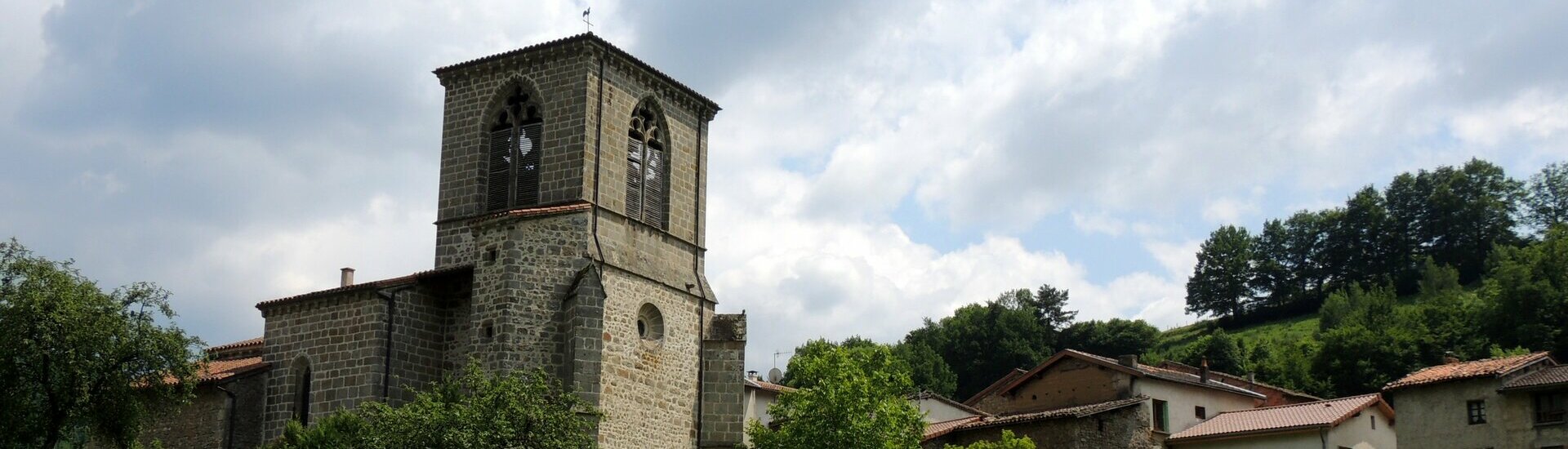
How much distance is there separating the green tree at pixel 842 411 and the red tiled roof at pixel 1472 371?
63.6ft

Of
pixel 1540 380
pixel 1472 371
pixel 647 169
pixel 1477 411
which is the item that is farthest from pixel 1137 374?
pixel 647 169

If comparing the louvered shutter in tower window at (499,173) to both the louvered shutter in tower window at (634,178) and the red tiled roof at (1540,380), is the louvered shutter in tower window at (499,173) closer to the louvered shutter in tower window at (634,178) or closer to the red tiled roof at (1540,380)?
the louvered shutter in tower window at (634,178)

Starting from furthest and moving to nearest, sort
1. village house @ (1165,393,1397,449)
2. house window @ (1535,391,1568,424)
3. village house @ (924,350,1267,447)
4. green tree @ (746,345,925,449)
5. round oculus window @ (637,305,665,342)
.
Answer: village house @ (1165,393,1397,449), village house @ (924,350,1267,447), house window @ (1535,391,1568,424), green tree @ (746,345,925,449), round oculus window @ (637,305,665,342)

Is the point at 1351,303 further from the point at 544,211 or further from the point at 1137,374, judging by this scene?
the point at 544,211

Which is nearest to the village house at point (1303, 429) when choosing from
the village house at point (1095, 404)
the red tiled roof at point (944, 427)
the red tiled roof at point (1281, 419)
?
the red tiled roof at point (1281, 419)

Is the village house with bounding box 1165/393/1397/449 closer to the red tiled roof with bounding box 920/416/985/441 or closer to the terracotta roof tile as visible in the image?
the terracotta roof tile

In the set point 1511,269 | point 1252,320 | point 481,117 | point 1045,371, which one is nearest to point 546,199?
point 481,117

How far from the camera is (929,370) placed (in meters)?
97.8

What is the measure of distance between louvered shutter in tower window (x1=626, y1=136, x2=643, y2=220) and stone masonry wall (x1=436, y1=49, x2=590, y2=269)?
1876mm

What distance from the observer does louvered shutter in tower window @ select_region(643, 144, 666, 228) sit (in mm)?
38875

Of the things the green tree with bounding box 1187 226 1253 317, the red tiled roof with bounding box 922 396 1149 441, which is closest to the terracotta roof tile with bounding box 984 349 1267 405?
the red tiled roof with bounding box 922 396 1149 441

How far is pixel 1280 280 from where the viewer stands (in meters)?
121

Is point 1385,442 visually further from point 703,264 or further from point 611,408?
point 611,408

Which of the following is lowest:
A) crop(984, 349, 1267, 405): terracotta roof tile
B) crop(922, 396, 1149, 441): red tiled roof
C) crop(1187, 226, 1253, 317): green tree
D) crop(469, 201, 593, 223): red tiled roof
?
crop(922, 396, 1149, 441): red tiled roof
